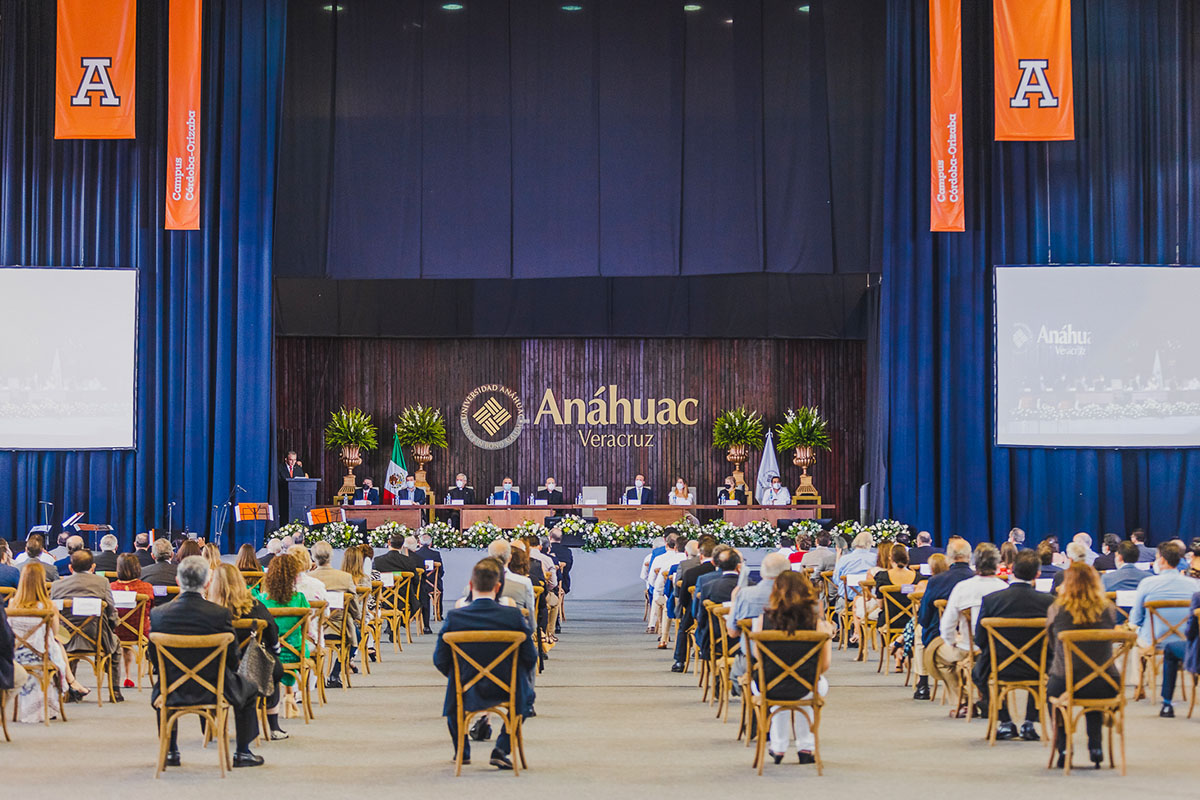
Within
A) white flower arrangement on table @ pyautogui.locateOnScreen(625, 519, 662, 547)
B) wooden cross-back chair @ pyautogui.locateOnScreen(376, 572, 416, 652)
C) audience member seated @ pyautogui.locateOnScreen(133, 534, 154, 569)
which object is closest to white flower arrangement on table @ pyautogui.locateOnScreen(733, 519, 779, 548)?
white flower arrangement on table @ pyautogui.locateOnScreen(625, 519, 662, 547)

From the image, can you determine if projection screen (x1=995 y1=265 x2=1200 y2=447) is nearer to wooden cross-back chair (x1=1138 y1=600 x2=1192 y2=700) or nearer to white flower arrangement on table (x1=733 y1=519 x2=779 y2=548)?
white flower arrangement on table (x1=733 y1=519 x2=779 y2=548)

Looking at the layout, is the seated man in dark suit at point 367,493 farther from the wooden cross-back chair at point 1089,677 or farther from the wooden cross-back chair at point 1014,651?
the wooden cross-back chair at point 1089,677

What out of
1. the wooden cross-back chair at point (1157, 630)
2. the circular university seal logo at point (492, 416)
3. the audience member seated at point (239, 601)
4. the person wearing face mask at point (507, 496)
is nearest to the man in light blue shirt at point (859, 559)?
the wooden cross-back chair at point (1157, 630)

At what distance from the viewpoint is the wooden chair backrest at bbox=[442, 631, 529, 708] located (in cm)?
630

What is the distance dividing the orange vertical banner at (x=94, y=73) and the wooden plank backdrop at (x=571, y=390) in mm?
6416

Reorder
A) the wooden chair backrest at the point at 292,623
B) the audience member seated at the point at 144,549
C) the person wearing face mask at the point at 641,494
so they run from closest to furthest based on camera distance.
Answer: the wooden chair backrest at the point at 292,623 < the audience member seated at the point at 144,549 < the person wearing face mask at the point at 641,494

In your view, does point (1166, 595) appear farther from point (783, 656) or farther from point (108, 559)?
point (108, 559)

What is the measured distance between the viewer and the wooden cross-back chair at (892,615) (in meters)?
9.61

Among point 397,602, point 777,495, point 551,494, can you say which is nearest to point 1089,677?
point 397,602

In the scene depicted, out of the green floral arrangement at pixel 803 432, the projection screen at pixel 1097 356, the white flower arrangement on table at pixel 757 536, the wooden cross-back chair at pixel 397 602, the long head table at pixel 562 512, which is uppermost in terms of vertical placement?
the projection screen at pixel 1097 356

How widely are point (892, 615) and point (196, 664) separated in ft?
17.8

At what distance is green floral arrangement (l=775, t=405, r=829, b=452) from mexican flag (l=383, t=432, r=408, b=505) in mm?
5962

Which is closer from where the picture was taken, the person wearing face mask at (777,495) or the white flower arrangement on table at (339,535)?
the white flower arrangement on table at (339,535)

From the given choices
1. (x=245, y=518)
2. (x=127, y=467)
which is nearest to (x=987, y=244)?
(x=245, y=518)
